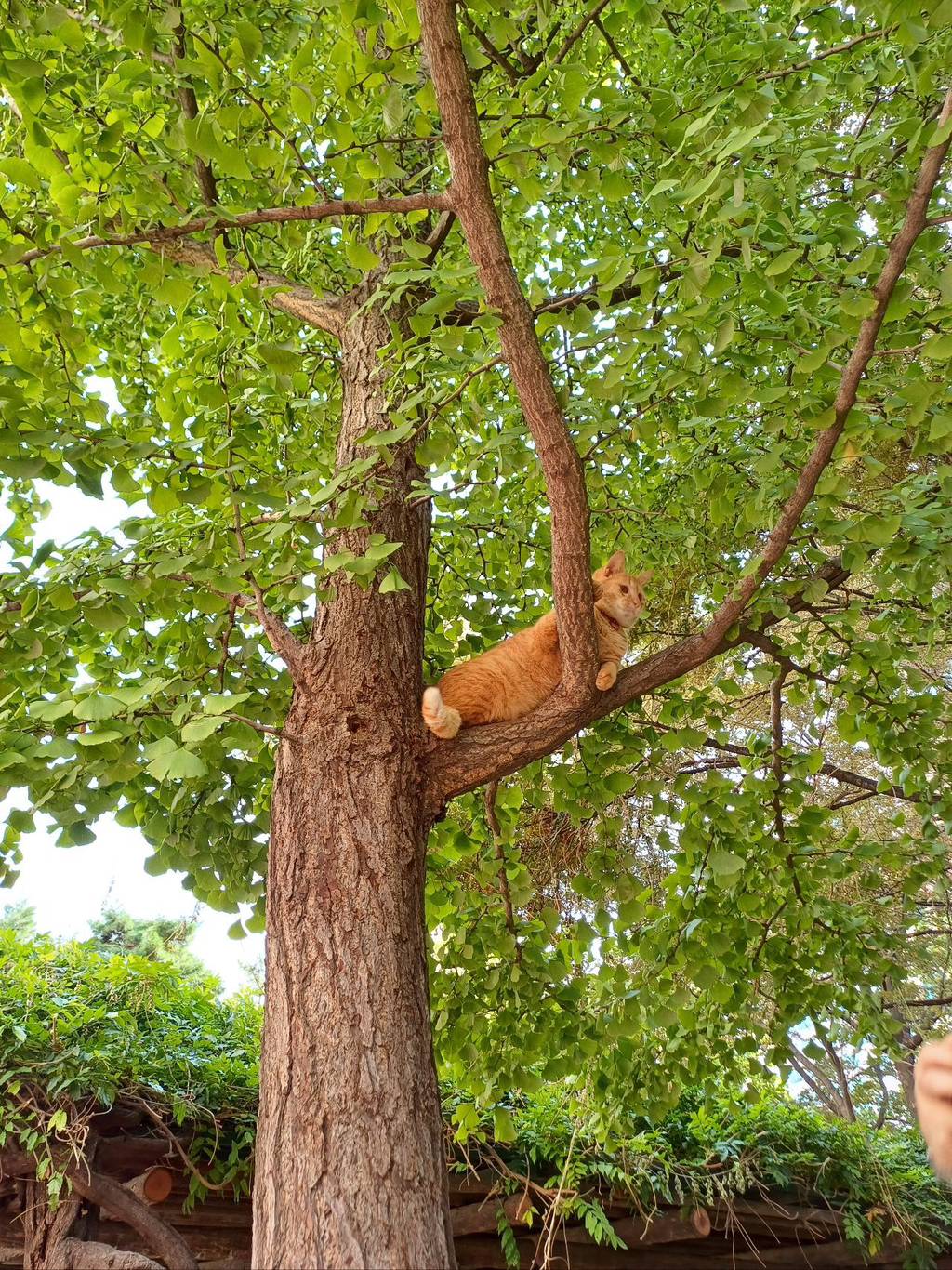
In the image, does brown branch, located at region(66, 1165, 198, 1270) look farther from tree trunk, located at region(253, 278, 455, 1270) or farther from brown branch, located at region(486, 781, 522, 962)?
tree trunk, located at region(253, 278, 455, 1270)

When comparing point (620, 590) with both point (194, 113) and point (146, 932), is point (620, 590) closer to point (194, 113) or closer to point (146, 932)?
point (194, 113)

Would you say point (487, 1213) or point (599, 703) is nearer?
point (599, 703)

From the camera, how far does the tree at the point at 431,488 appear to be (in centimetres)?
228

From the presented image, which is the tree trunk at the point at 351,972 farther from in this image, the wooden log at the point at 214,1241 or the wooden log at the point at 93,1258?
the wooden log at the point at 214,1241

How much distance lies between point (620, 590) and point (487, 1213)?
125 inches

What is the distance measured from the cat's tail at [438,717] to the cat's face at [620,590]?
4.88 feet

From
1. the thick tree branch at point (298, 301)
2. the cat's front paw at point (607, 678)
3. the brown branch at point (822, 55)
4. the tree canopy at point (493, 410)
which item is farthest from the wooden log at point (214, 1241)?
the brown branch at point (822, 55)

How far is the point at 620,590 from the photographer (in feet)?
14.3

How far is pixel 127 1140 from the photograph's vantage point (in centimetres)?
380

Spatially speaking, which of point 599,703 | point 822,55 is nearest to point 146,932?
point 599,703

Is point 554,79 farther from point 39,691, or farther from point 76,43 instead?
point 39,691

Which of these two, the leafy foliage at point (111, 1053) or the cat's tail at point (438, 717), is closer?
the cat's tail at point (438, 717)

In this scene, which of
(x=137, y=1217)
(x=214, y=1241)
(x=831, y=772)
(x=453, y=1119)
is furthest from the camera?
(x=831, y=772)

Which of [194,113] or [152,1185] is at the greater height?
[194,113]
